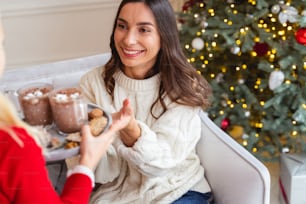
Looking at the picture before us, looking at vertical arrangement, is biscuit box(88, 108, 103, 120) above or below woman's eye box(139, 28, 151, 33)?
below

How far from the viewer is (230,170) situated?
1.62 meters

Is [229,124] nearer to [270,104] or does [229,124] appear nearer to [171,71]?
[270,104]

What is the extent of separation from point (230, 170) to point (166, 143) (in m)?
0.24

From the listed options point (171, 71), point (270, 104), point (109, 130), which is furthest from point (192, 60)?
point (109, 130)

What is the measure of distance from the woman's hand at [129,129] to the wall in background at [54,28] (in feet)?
6.68

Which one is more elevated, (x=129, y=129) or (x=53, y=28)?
(x=129, y=129)

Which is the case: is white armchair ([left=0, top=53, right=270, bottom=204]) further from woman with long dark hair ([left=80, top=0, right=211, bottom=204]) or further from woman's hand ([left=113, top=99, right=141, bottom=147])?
woman's hand ([left=113, top=99, right=141, bottom=147])

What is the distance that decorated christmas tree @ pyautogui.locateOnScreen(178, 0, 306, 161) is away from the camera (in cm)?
239

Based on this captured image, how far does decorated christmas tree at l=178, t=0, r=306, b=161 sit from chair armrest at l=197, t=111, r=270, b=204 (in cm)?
76

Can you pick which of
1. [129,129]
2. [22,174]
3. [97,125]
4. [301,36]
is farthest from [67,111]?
[301,36]

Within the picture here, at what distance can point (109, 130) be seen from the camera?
4.21ft

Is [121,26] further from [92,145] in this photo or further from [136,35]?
[92,145]

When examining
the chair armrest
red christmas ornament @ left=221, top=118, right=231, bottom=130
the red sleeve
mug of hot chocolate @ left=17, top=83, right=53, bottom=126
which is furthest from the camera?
red christmas ornament @ left=221, top=118, right=231, bottom=130

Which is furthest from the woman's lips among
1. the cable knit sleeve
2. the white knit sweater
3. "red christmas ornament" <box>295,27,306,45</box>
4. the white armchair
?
"red christmas ornament" <box>295,27,306,45</box>
